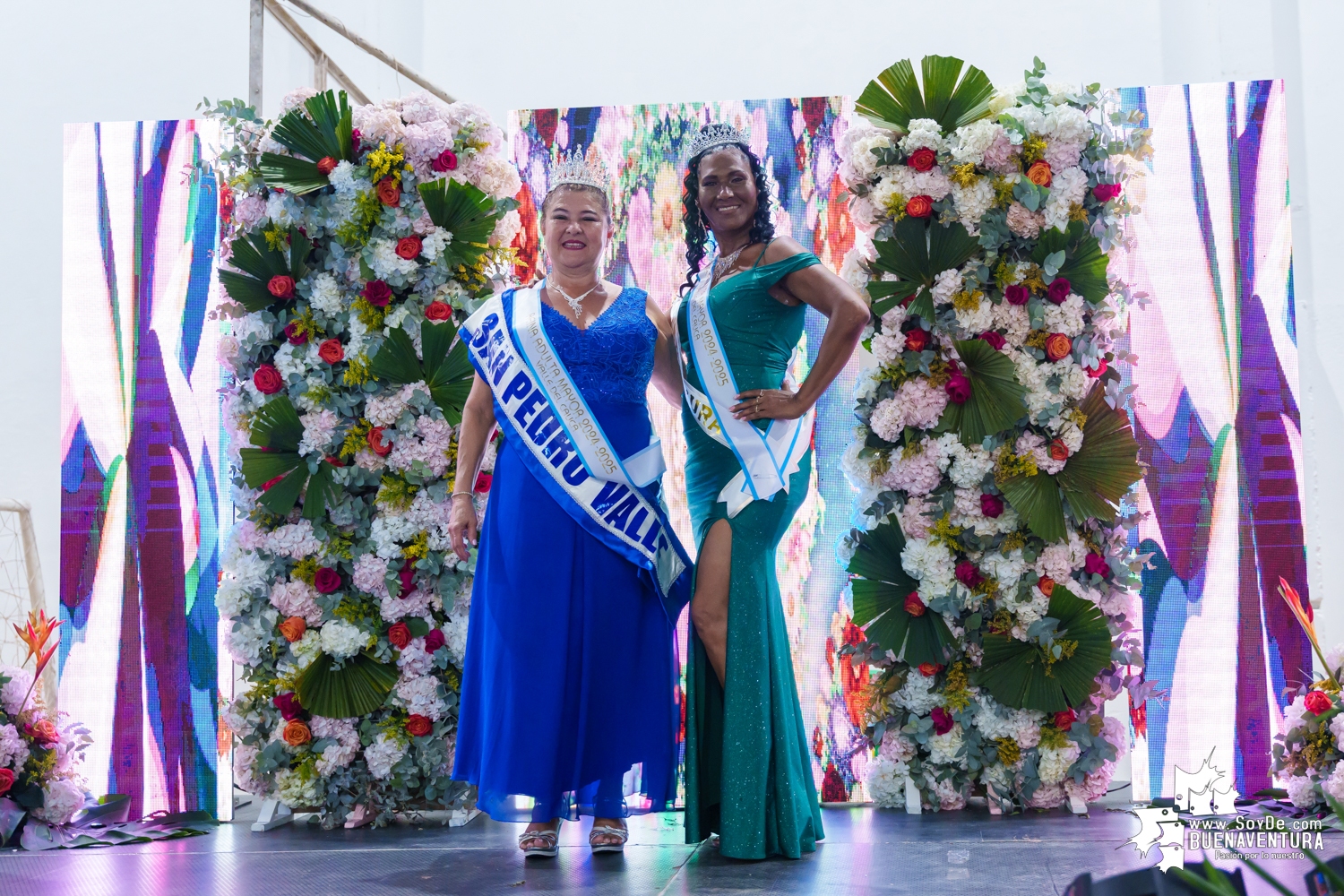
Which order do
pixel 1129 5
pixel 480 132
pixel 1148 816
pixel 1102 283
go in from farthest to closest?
pixel 1129 5
pixel 480 132
pixel 1102 283
pixel 1148 816

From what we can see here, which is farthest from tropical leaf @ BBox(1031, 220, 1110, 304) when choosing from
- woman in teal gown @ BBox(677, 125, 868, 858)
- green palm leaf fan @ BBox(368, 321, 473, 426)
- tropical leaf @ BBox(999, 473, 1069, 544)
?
green palm leaf fan @ BBox(368, 321, 473, 426)

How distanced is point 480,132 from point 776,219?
34.2 inches

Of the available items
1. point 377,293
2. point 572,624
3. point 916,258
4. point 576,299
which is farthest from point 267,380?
point 916,258

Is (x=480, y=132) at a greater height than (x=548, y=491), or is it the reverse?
(x=480, y=132)

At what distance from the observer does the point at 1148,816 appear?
1.78 meters

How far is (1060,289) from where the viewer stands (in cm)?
320

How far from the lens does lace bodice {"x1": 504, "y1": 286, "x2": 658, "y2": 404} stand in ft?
9.25

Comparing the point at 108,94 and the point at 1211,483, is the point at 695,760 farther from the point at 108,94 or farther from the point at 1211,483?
the point at 108,94

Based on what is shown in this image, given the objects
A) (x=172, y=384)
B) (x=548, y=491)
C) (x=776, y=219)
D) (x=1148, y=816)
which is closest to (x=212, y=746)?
(x=172, y=384)

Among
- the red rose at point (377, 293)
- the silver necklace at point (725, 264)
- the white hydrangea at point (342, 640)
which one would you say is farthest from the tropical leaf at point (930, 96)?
the white hydrangea at point (342, 640)

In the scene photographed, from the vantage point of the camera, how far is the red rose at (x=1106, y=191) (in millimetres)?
3234

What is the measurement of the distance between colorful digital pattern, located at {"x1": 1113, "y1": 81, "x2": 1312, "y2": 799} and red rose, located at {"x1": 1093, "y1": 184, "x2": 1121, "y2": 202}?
244 millimetres

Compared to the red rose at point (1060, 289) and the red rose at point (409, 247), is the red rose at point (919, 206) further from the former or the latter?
the red rose at point (409, 247)

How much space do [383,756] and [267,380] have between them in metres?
1.04
